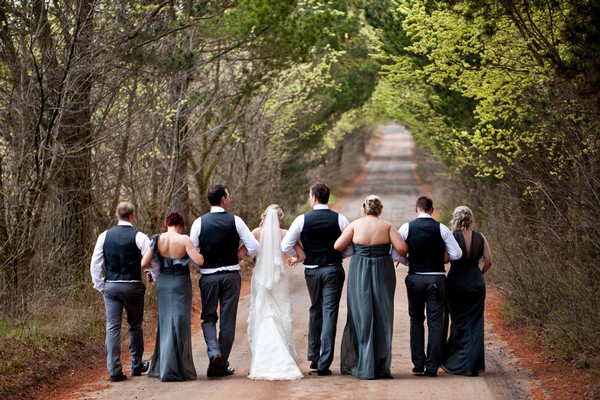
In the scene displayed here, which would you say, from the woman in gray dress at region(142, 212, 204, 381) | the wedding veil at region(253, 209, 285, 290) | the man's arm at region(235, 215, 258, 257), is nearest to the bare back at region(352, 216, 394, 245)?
the wedding veil at region(253, 209, 285, 290)

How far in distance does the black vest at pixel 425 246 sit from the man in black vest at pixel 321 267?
72 cm

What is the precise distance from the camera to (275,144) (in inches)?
1268

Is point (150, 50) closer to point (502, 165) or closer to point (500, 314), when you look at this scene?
point (502, 165)

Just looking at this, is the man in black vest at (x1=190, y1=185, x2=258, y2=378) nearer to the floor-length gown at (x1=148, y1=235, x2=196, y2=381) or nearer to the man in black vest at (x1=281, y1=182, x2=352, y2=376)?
the floor-length gown at (x1=148, y1=235, x2=196, y2=381)

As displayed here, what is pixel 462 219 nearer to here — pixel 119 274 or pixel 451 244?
pixel 451 244

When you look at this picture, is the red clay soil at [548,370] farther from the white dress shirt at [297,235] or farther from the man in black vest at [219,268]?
the man in black vest at [219,268]

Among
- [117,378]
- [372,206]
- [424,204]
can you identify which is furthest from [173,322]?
[424,204]

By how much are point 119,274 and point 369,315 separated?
9.07 ft

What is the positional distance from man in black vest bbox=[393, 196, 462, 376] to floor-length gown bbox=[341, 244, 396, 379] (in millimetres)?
270

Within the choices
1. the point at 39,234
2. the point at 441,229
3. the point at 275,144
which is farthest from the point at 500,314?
the point at 275,144

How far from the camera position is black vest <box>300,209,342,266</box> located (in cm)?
1181

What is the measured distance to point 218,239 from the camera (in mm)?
11625

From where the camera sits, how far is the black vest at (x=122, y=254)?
1152 cm

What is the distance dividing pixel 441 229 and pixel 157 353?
11.2ft
